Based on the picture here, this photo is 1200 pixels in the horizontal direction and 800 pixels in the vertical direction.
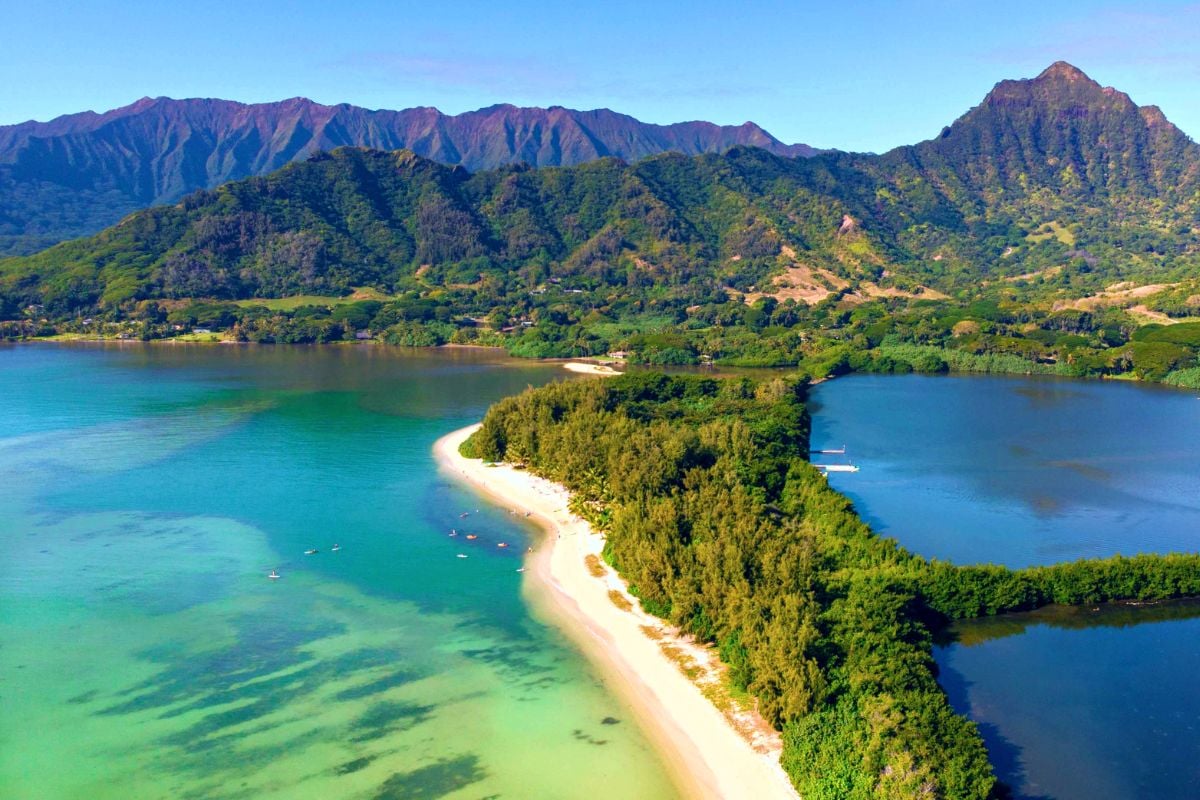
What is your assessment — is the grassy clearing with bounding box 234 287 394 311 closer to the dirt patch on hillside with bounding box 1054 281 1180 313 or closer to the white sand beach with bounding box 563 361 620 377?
the white sand beach with bounding box 563 361 620 377

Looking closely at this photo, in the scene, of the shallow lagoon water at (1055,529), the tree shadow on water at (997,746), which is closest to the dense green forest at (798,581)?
the tree shadow on water at (997,746)

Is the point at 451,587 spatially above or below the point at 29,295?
below

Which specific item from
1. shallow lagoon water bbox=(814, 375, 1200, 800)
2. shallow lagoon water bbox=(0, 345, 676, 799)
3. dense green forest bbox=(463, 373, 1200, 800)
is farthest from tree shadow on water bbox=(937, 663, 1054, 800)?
shallow lagoon water bbox=(0, 345, 676, 799)

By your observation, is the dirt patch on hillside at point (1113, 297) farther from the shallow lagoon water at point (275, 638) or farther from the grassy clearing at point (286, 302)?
the grassy clearing at point (286, 302)

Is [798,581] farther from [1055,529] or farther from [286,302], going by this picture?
[286,302]

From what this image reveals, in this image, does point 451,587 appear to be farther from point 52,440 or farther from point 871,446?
point 52,440

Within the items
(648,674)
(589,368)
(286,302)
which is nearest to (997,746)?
(648,674)

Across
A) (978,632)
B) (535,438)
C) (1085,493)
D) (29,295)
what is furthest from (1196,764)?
(29,295)

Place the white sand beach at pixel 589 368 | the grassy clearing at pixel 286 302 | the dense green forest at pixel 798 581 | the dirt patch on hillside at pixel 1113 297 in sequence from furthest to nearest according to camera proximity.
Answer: the grassy clearing at pixel 286 302, the dirt patch on hillside at pixel 1113 297, the white sand beach at pixel 589 368, the dense green forest at pixel 798 581
